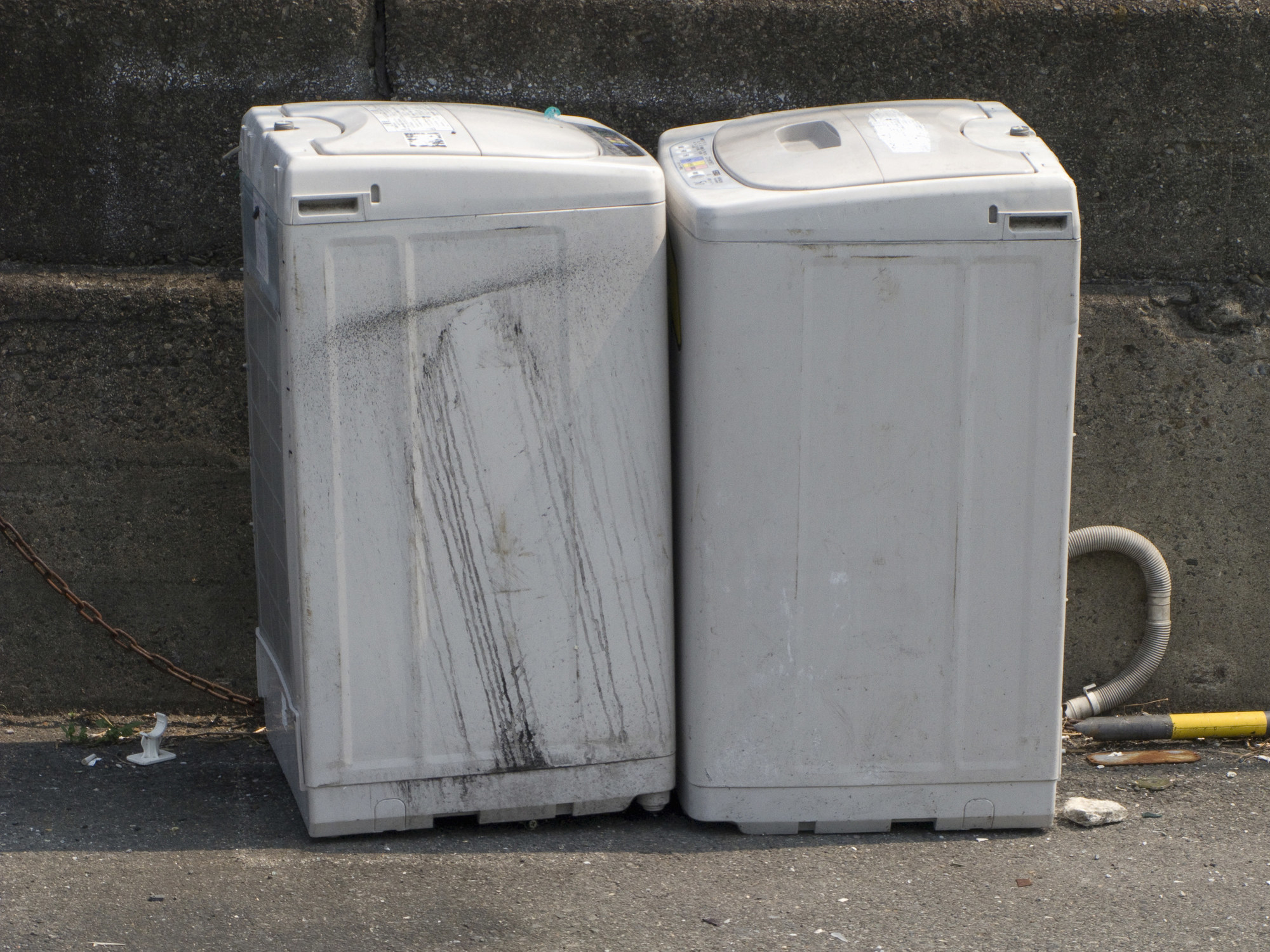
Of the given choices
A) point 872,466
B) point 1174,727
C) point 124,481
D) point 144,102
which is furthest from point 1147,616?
point 144,102

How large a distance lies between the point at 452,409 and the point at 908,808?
1.24 metres

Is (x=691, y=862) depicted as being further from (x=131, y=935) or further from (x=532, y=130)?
(x=532, y=130)

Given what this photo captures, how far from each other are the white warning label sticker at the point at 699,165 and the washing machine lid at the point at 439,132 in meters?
0.18

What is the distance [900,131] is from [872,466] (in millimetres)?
679

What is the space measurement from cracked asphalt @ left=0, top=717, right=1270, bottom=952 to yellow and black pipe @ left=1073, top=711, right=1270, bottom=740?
0.27 metres

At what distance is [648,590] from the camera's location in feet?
9.12

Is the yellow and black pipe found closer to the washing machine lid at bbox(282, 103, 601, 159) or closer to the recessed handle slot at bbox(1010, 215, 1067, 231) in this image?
the recessed handle slot at bbox(1010, 215, 1067, 231)

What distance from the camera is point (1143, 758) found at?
3328mm

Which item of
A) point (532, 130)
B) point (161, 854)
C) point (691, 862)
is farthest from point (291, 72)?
point (691, 862)

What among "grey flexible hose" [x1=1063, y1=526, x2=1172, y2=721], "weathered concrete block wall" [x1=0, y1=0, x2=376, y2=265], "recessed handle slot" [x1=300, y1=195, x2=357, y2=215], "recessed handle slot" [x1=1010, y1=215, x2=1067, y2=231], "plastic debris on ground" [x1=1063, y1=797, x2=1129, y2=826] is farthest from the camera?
"grey flexible hose" [x1=1063, y1=526, x2=1172, y2=721]

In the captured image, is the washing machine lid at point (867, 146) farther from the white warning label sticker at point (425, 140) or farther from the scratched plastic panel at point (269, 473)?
the scratched plastic panel at point (269, 473)

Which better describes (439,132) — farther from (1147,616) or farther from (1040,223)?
(1147,616)

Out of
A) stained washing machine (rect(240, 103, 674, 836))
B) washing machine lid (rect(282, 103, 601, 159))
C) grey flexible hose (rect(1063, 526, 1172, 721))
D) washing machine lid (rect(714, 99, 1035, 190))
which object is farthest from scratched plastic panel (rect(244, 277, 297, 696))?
grey flexible hose (rect(1063, 526, 1172, 721))

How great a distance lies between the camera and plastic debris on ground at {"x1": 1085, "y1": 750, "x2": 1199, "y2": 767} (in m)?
3.31
